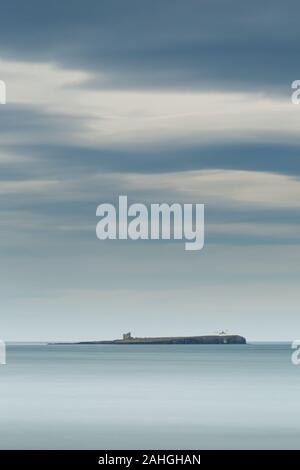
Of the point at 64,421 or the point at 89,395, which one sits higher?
the point at 89,395

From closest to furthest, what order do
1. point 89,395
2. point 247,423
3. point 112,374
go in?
point 247,423, point 89,395, point 112,374

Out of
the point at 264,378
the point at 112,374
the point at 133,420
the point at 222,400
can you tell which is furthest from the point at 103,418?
the point at 112,374

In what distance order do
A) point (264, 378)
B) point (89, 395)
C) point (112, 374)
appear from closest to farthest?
point (89, 395)
point (264, 378)
point (112, 374)

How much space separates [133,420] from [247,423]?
21.6 ft

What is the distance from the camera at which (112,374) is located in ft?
456

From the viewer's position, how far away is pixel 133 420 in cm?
6881
